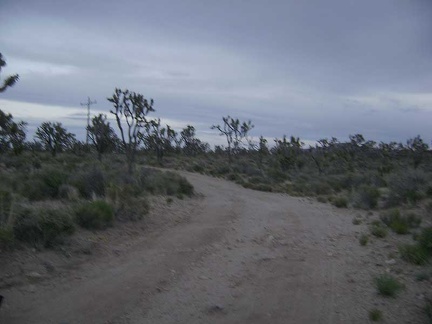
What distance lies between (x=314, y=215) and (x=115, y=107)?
17.5 m

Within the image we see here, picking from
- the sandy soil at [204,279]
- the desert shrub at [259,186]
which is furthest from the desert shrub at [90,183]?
the desert shrub at [259,186]

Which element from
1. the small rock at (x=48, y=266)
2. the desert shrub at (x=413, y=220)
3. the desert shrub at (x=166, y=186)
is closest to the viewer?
the small rock at (x=48, y=266)

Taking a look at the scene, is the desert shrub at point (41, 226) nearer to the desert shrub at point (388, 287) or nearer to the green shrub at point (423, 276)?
the desert shrub at point (388, 287)

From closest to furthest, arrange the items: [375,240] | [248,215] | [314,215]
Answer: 1. [375,240]
2. [248,215]
3. [314,215]

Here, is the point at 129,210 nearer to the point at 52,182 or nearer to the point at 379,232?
the point at 52,182

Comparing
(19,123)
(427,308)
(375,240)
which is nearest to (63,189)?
(375,240)

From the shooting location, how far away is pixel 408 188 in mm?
17859

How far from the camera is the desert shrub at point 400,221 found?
1175 cm

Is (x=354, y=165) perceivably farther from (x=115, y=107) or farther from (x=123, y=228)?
(x=123, y=228)

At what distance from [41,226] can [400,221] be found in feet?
31.8

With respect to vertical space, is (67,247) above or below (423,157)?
below

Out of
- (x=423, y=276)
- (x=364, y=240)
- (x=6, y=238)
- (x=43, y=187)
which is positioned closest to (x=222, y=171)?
(x=43, y=187)

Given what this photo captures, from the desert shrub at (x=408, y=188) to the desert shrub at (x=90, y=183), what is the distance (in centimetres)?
1156

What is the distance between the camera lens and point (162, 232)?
11500 mm
